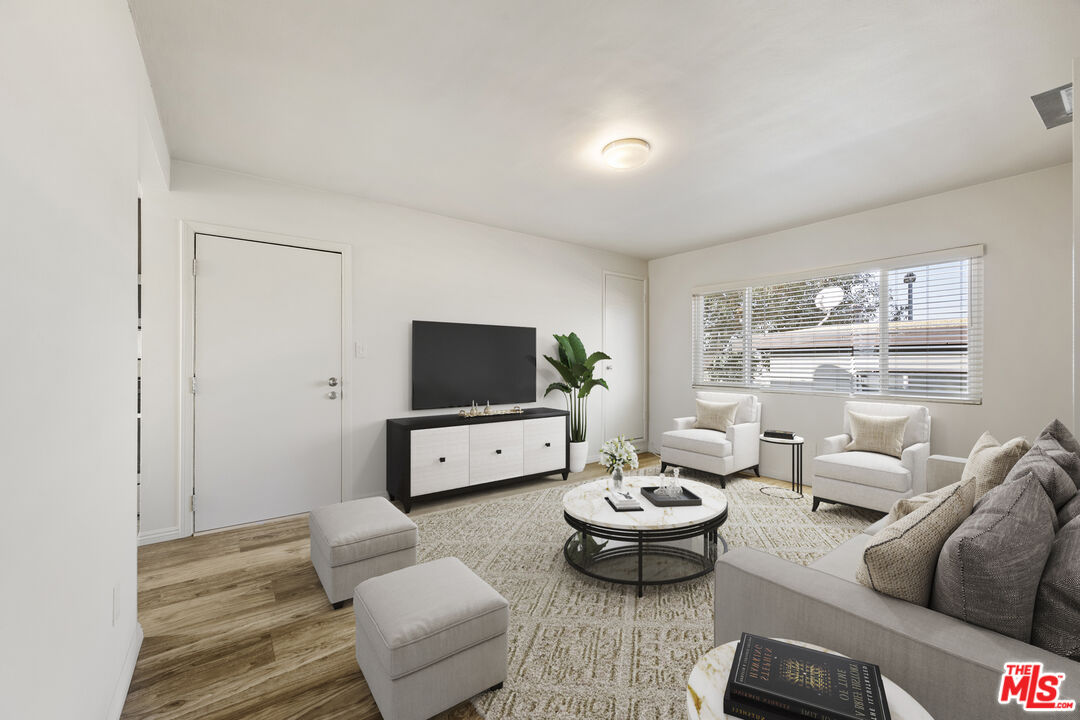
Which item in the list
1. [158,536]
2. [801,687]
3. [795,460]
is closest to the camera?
[801,687]

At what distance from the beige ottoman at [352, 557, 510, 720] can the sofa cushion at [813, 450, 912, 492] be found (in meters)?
3.02

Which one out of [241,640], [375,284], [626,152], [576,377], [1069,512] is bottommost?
[241,640]

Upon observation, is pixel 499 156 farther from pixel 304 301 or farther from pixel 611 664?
pixel 611 664

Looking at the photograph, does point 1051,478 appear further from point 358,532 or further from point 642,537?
point 358,532

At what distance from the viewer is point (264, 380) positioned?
350cm

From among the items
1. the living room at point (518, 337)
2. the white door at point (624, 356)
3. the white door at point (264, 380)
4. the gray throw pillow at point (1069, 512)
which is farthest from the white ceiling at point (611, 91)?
the white door at point (624, 356)

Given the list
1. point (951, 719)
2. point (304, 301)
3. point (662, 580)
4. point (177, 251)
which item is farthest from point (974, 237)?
point (177, 251)

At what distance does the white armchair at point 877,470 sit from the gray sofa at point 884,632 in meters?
2.51

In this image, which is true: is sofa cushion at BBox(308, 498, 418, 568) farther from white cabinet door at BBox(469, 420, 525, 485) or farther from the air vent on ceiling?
the air vent on ceiling

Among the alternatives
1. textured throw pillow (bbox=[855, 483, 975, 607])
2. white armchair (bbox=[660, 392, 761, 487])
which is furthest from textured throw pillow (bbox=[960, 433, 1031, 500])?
white armchair (bbox=[660, 392, 761, 487])

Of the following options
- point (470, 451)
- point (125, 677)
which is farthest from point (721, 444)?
point (125, 677)

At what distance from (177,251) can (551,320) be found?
→ 10.7 ft

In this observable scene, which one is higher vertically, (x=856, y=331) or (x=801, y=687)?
(x=856, y=331)

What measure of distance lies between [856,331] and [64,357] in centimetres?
513
